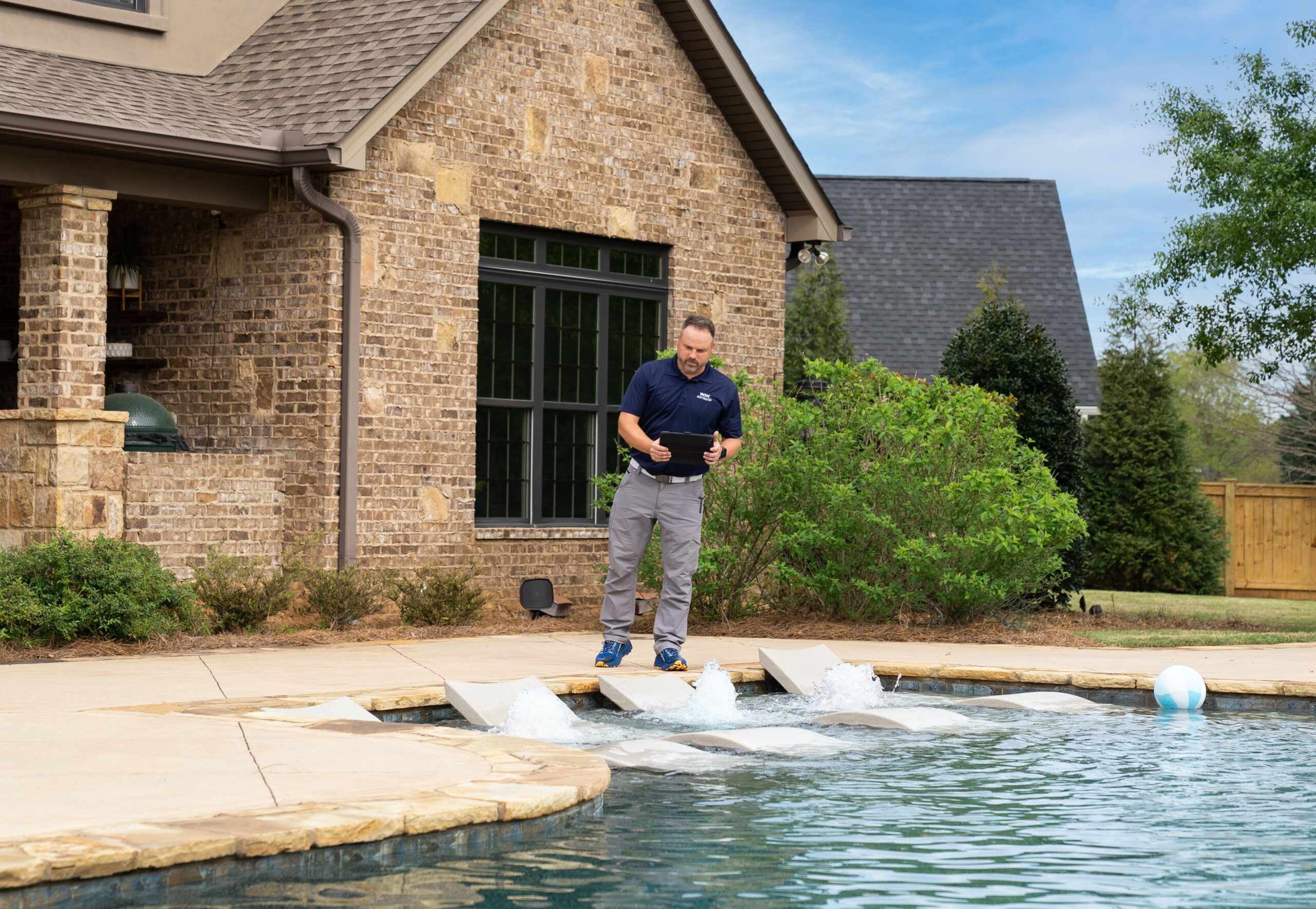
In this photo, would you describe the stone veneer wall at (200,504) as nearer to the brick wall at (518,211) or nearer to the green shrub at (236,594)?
the green shrub at (236,594)

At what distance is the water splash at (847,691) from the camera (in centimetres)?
788

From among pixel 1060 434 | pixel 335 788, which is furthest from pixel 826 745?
pixel 1060 434

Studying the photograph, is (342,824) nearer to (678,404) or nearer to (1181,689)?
(678,404)

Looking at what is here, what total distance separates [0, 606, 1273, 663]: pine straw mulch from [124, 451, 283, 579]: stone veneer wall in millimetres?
673

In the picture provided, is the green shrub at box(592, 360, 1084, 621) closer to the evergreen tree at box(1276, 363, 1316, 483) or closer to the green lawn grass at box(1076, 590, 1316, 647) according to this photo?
the green lawn grass at box(1076, 590, 1316, 647)

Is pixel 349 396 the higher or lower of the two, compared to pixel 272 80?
lower

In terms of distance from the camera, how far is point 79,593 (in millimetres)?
9148

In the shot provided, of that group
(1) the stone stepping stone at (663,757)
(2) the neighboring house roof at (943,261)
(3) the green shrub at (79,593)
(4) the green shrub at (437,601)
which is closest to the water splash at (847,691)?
(1) the stone stepping stone at (663,757)

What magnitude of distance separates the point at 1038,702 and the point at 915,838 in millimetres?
3132

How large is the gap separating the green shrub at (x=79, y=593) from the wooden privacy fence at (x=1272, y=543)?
15630mm

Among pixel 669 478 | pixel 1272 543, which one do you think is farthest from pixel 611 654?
pixel 1272 543

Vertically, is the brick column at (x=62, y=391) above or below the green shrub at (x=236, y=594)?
above

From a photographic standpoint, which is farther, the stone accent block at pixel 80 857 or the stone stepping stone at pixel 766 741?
the stone stepping stone at pixel 766 741

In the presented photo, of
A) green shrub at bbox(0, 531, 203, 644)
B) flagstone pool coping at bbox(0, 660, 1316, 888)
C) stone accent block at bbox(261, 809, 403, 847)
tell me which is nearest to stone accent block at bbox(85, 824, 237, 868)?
flagstone pool coping at bbox(0, 660, 1316, 888)
